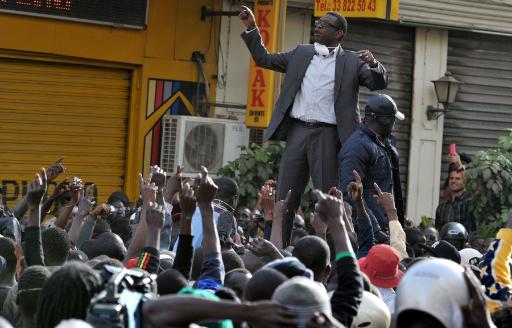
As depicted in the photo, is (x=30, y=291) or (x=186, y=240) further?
(x=186, y=240)

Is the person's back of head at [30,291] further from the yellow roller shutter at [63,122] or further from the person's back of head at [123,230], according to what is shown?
the yellow roller shutter at [63,122]

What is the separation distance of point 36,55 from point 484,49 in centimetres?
766

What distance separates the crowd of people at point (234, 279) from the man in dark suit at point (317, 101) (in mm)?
1466

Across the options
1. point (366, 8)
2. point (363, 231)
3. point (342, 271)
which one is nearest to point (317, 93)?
point (363, 231)

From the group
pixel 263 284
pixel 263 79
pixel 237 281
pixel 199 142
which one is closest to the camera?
pixel 263 284

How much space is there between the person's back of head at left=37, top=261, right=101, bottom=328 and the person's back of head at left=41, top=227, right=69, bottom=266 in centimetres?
222

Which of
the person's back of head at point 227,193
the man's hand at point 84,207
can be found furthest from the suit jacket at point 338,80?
the man's hand at point 84,207

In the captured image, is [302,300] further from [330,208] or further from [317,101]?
[317,101]

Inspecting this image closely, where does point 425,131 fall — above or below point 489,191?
above

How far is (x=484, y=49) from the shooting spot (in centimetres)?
1959

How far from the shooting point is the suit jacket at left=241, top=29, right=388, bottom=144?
30.8 ft

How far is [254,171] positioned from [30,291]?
31.8 feet

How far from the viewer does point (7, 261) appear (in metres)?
6.72

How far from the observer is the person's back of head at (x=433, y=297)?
4344 millimetres
